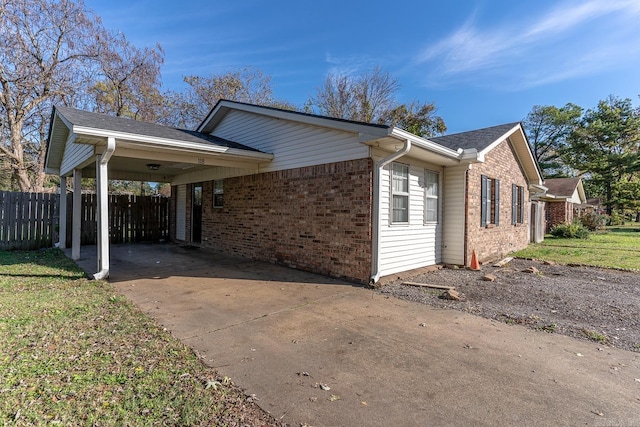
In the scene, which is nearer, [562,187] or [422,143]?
[422,143]

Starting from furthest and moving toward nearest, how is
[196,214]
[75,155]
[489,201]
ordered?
[196,214], [489,201], [75,155]

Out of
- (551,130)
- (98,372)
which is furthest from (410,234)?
(551,130)

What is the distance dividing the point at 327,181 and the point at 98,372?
5.09 metres

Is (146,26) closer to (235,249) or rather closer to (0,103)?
(0,103)

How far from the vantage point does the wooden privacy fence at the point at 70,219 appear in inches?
394

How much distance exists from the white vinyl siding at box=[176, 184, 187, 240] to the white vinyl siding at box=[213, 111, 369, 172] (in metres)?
3.72

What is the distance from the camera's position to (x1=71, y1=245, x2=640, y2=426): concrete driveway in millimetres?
2340

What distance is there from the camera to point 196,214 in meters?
12.0

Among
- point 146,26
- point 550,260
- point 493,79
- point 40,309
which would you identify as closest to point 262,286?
point 40,309

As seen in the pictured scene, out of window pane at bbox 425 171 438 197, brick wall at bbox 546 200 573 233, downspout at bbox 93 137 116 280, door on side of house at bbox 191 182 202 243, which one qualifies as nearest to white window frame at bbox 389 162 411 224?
window pane at bbox 425 171 438 197

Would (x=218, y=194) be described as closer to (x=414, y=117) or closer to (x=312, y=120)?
(x=312, y=120)

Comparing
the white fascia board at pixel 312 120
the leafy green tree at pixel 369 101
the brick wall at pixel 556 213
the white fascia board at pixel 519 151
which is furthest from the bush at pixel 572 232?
the white fascia board at pixel 312 120

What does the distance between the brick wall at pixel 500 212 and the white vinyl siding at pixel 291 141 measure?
12.0 feet

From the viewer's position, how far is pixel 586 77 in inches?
462
